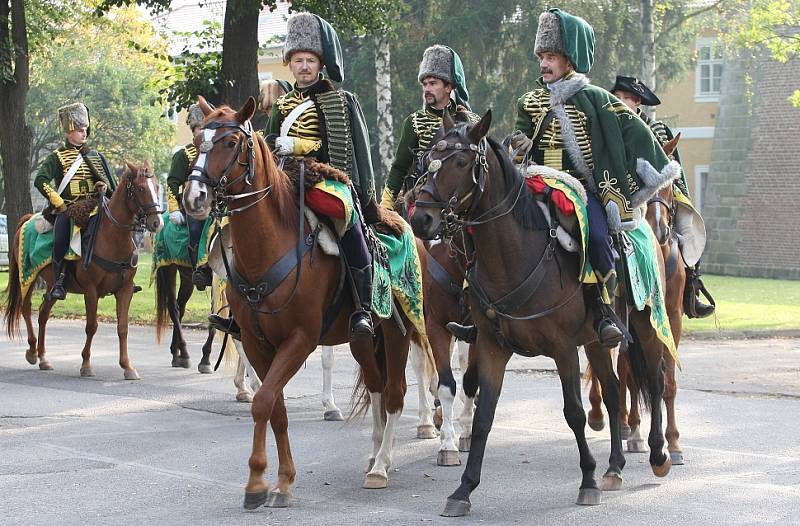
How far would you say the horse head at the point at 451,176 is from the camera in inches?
283

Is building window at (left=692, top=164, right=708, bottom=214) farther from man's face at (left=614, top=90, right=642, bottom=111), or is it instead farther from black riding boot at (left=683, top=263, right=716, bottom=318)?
man's face at (left=614, top=90, right=642, bottom=111)

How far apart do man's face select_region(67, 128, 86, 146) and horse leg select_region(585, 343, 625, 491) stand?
8608 millimetres

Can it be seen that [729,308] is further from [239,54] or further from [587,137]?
[587,137]

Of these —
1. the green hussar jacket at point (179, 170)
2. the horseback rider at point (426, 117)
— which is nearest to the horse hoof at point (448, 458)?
the horseback rider at point (426, 117)

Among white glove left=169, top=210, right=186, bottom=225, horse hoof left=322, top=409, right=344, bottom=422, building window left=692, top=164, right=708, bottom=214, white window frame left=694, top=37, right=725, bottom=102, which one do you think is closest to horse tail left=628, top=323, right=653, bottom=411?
horse hoof left=322, top=409, right=344, bottom=422

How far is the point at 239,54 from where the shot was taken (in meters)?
20.3

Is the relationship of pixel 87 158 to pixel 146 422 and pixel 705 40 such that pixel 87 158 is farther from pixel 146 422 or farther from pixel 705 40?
pixel 705 40

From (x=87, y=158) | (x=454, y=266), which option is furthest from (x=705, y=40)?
(x=454, y=266)

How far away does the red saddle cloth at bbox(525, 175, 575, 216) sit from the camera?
801 centimetres

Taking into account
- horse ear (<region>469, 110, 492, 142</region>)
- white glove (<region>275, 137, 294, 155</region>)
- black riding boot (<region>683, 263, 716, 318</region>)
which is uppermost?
horse ear (<region>469, 110, 492, 142</region>)

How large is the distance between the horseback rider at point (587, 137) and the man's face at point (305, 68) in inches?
60.7

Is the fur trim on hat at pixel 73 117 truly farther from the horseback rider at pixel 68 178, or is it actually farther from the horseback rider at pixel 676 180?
the horseback rider at pixel 676 180

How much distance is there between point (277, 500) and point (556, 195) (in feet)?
8.62

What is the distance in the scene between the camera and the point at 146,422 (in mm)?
11195
